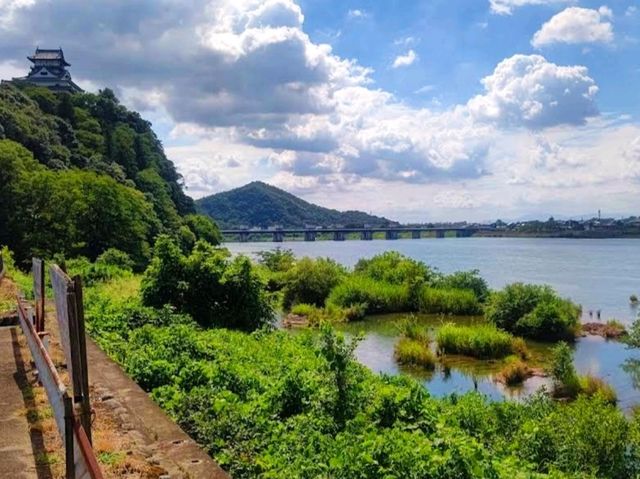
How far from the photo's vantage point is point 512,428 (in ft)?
32.5

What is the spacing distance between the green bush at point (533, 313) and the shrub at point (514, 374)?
604 centimetres

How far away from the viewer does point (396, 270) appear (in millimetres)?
34281

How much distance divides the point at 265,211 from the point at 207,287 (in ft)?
519

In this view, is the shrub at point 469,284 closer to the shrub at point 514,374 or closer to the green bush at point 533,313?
the green bush at point 533,313

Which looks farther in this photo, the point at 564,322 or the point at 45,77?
the point at 45,77

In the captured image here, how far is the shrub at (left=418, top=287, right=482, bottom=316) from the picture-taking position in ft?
96.3

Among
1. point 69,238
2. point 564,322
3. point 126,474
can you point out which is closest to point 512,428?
point 126,474

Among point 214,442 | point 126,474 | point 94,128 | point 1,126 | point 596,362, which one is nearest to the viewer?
point 126,474

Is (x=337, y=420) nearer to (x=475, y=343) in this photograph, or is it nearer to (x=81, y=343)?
(x=81, y=343)

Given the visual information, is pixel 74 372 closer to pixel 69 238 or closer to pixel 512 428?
pixel 512 428

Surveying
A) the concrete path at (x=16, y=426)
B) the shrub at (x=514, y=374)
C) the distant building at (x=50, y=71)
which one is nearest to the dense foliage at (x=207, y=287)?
the shrub at (x=514, y=374)

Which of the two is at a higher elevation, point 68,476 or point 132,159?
point 132,159

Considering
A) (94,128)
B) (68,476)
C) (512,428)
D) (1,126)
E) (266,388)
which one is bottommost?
(512,428)

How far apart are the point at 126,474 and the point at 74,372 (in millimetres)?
1369
